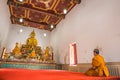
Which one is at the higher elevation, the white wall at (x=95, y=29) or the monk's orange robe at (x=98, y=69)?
the white wall at (x=95, y=29)

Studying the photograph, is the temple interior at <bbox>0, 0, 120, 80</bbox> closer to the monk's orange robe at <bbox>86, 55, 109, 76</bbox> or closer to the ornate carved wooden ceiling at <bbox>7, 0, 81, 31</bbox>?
the ornate carved wooden ceiling at <bbox>7, 0, 81, 31</bbox>

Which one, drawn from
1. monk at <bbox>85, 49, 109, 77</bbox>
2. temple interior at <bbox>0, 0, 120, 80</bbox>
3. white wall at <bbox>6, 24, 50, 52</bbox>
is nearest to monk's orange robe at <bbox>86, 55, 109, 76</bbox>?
monk at <bbox>85, 49, 109, 77</bbox>

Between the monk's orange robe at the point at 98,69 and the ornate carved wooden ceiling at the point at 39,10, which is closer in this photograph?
the monk's orange robe at the point at 98,69

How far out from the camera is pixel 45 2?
6.68 metres

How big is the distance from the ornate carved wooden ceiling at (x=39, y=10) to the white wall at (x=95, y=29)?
2.70 feet

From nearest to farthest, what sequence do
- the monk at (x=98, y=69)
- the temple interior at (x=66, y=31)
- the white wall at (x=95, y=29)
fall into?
the monk at (x=98, y=69) → the white wall at (x=95, y=29) → the temple interior at (x=66, y=31)

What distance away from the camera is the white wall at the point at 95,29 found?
373 cm

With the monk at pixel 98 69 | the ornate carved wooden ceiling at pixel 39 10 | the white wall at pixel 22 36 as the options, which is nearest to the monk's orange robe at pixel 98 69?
the monk at pixel 98 69

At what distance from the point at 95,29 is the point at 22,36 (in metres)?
7.36

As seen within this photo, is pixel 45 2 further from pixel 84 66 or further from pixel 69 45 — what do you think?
pixel 84 66

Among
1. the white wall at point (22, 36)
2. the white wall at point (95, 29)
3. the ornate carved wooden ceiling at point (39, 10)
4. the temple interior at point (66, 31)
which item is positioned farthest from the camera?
the white wall at point (22, 36)

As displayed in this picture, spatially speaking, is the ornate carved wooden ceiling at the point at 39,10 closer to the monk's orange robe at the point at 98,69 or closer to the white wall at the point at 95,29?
the white wall at the point at 95,29

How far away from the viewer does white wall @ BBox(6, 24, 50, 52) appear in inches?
374

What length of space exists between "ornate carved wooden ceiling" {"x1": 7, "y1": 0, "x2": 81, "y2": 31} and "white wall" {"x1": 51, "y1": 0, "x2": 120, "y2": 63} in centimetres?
82
